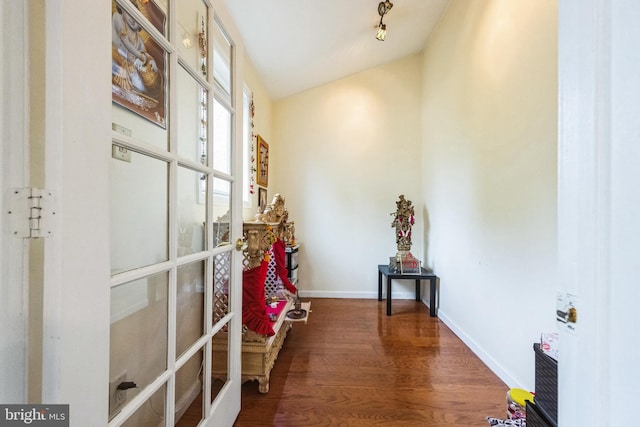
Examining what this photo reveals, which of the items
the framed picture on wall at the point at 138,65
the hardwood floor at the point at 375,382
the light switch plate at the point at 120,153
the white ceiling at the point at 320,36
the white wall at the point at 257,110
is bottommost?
the hardwood floor at the point at 375,382

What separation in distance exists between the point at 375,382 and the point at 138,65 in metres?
2.04

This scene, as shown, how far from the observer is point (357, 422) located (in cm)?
140

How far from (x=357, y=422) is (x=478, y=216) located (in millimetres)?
1689

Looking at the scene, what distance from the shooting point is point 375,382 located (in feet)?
5.69

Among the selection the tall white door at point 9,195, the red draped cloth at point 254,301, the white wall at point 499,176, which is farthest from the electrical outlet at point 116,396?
the white wall at point 499,176

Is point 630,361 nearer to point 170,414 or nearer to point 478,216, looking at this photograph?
point 170,414

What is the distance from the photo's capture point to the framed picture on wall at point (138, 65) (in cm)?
73

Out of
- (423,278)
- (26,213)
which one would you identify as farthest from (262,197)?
(26,213)

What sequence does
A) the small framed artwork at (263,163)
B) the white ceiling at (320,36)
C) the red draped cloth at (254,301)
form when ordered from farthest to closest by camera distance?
the small framed artwork at (263,163) → the white ceiling at (320,36) → the red draped cloth at (254,301)

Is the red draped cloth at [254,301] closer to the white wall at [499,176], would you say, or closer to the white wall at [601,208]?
the white wall at [601,208]

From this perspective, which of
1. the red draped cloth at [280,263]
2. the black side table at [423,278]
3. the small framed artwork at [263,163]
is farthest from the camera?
the small framed artwork at [263,163]

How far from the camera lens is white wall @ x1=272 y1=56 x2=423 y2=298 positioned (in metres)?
3.51

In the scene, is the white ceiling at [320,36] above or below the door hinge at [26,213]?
above

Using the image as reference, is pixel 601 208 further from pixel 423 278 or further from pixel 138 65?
pixel 423 278
